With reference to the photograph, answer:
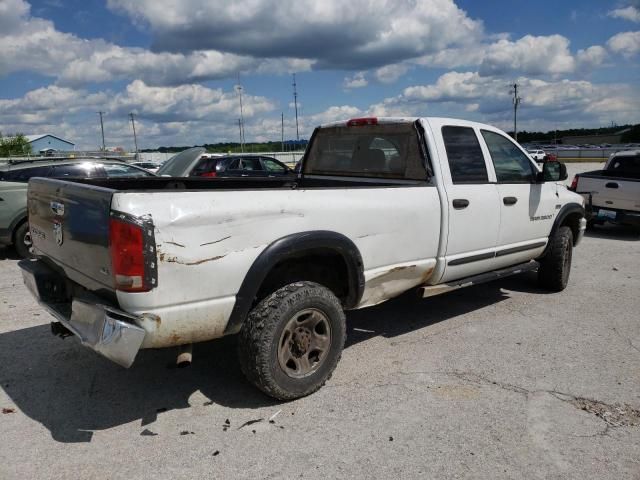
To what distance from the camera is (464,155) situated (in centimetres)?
489

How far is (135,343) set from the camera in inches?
112

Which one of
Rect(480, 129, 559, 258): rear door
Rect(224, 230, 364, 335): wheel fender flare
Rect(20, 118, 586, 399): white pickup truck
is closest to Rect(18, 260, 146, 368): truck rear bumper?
Rect(20, 118, 586, 399): white pickup truck

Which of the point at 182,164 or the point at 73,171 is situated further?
the point at 73,171

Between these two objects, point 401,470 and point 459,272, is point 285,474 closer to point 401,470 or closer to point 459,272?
point 401,470

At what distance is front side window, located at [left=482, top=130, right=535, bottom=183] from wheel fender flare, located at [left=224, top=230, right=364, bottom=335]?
215cm

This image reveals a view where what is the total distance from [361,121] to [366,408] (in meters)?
2.78

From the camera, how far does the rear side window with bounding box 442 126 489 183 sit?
15.6ft

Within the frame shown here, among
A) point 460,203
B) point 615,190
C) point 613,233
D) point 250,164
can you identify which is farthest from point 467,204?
point 250,164

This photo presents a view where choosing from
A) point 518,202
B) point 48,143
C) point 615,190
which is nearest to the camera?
point 518,202

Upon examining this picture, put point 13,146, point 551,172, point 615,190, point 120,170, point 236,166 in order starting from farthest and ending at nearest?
point 13,146, point 236,166, point 615,190, point 120,170, point 551,172

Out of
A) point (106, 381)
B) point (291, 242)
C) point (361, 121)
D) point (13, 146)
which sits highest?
point (13, 146)

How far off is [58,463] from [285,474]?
1233mm

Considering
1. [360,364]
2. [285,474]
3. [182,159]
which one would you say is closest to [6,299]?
[182,159]

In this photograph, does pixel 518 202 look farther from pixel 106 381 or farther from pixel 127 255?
pixel 106 381
